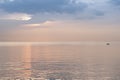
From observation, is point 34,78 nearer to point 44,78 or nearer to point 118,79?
→ point 44,78

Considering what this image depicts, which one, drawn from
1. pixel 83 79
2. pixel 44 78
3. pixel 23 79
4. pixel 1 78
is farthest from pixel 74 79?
pixel 1 78

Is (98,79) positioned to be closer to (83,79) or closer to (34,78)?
(83,79)

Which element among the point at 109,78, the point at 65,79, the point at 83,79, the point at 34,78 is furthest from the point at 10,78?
the point at 109,78

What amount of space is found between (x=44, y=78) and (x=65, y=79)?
18.0 ft

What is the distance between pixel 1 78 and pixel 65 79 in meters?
16.7

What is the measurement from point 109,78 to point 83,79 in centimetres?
674

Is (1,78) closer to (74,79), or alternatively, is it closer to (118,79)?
(74,79)

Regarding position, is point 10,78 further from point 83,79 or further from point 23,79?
point 83,79

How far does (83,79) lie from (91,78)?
2466 millimetres

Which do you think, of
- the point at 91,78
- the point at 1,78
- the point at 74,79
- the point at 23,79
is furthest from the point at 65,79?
the point at 1,78

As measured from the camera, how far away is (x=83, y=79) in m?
62.8

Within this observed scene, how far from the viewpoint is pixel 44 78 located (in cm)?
6406

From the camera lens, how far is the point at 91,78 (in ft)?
210

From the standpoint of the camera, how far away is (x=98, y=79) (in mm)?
62469
